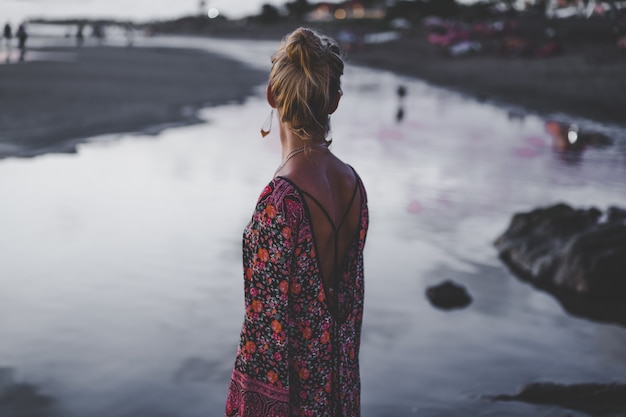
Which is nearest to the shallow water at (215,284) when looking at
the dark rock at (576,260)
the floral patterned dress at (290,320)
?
the dark rock at (576,260)

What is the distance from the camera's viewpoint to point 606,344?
598cm

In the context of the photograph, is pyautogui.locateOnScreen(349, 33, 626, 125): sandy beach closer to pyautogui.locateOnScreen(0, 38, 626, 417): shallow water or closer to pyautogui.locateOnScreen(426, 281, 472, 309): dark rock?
pyautogui.locateOnScreen(0, 38, 626, 417): shallow water

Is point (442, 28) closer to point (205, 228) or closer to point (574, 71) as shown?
point (574, 71)

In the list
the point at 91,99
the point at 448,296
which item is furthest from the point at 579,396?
the point at 91,99

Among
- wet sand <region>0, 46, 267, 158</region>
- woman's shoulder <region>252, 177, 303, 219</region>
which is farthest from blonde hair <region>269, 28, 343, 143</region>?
wet sand <region>0, 46, 267, 158</region>

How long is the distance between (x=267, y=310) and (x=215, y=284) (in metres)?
4.81

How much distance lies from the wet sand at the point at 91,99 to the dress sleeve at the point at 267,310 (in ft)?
40.0

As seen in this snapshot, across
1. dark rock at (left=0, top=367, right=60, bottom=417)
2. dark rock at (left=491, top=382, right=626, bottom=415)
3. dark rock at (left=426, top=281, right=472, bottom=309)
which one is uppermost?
dark rock at (left=426, top=281, right=472, bottom=309)

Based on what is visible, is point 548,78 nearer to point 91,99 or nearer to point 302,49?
point 91,99

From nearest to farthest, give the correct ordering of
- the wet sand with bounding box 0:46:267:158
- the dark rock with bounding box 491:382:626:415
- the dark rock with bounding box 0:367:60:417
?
the dark rock with bounding box 0:367:60:417 < the dark rock with bounding box 491:382:626:415 < the wet sand with bounding box 0:46:267:158

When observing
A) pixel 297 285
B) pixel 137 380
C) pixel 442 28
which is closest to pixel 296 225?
pixel 297 285

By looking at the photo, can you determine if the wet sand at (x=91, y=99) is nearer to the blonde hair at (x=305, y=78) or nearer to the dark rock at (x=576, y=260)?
the dark rock at (x=576, y=260)

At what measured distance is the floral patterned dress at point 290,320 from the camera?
87.1 inches

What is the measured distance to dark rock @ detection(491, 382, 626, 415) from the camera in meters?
4.74
